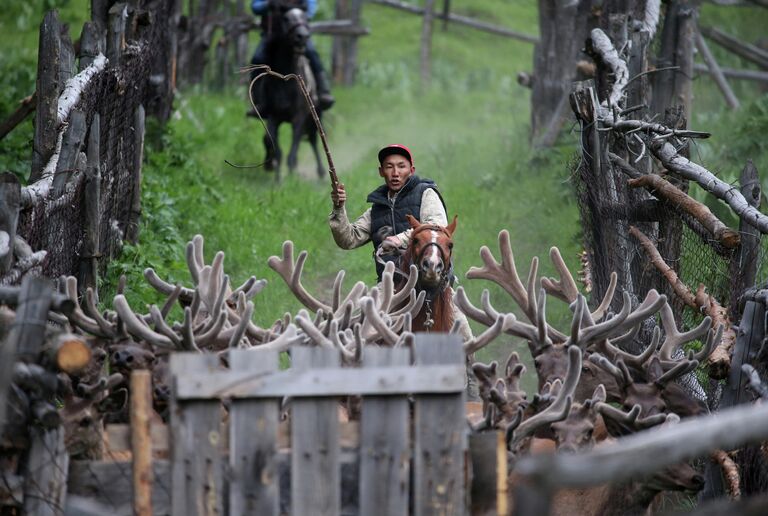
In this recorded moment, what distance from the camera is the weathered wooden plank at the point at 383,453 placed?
501 centimetres

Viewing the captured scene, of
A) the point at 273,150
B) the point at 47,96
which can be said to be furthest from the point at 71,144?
the point at 273,150

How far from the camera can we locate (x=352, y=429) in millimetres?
5059

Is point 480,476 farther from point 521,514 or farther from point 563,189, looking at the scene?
point 563,189

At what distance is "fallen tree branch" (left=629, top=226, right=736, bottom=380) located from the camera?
6.75 meters

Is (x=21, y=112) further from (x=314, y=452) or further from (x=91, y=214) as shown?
(x=314, y=452)

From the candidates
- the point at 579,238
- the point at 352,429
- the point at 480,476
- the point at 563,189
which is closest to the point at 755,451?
the point at 480,476

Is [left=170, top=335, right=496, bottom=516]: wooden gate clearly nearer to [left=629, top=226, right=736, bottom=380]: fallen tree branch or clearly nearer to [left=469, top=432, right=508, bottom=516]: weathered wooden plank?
[left=469, top=432, right=508, bottom=516]: weathered wooden plank

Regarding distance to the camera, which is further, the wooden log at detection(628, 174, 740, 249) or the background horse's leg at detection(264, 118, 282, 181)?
the background horse's leg at detection(264, 118, 282, 181)

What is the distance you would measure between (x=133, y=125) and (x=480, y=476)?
7647 millimetres

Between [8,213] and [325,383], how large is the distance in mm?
1993

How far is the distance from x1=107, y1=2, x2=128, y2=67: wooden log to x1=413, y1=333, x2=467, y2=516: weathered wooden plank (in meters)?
6.82

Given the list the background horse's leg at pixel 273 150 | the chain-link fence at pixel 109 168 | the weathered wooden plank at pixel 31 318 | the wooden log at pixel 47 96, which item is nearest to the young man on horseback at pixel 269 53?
the background horse's leg at pixel 273 150

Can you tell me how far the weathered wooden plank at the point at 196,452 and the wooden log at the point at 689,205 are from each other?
3.29 m

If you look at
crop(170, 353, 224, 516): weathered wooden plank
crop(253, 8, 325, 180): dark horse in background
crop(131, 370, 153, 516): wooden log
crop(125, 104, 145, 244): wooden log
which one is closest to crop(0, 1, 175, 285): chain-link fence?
crop(125, 104, 145, 244): wooden log
